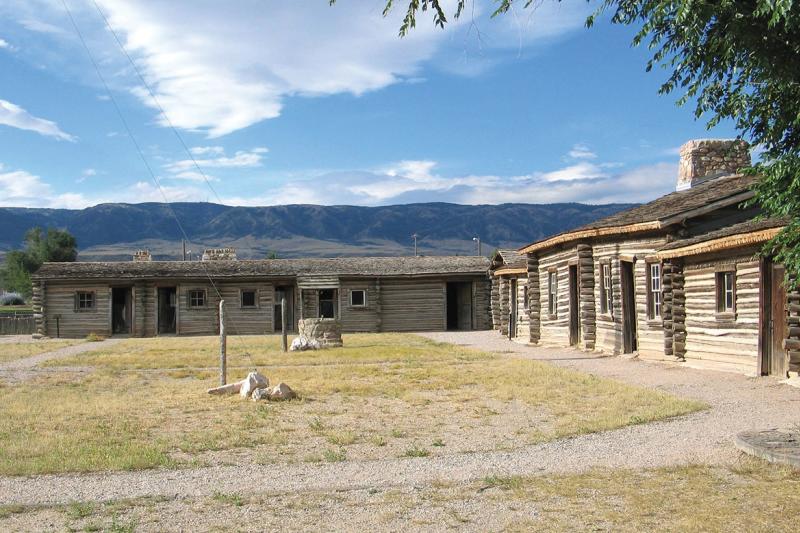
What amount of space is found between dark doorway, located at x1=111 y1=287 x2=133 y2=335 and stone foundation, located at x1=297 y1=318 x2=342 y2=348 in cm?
1867

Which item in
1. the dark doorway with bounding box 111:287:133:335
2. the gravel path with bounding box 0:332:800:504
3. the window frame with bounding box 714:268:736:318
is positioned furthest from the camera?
the dark doorway with bounding box 111:287:133:335

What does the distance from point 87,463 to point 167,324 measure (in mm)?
37056

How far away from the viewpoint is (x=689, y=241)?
703 inches

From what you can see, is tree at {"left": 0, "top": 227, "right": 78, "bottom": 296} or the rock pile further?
tree at {"left": 0, "top": 227, "right": 78, "bottom": 296}

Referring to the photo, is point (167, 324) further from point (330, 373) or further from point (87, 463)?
point (87, 463)

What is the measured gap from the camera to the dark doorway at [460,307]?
43906 mm

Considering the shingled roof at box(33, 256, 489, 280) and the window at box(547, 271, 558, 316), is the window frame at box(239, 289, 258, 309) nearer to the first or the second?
the shingled roof at box(33, 256, 489, 280)

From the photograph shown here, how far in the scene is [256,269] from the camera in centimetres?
4178

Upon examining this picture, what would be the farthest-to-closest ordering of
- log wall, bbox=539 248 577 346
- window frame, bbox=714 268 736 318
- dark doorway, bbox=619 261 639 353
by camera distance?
log wall, bbox=539 248 577 346
dark doorway, bbox=619 261 639 353
window frame, bbox=714 268 736 318

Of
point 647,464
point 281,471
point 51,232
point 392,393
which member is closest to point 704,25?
point 647,464

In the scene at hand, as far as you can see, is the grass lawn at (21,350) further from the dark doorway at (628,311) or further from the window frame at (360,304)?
the dark doorway at (628,311)

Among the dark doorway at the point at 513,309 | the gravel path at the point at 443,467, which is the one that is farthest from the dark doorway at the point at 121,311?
the gravel path at the point at 443,467

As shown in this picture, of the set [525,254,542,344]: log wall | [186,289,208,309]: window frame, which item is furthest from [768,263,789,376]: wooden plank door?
[186,289,208,309]: window frame

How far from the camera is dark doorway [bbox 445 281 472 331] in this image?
144 feet
